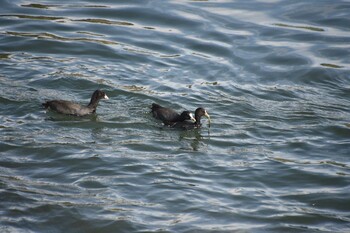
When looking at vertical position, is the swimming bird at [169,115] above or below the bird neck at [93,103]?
below

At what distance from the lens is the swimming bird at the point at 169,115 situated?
48.3 feet

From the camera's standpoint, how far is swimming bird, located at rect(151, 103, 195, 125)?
14.7 m

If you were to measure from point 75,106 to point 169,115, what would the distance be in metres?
1.94

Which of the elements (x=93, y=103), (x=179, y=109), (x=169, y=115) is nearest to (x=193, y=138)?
(x=169, y=115)

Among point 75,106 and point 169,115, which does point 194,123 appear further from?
point 75,106

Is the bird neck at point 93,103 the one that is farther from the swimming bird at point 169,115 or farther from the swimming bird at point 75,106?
the swimming bird at point 169,115

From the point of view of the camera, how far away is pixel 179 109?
1605cm

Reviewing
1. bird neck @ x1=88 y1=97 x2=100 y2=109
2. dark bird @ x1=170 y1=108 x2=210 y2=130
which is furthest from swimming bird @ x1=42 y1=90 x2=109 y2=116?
dark bird @ x1=170 y1=108 x2=210 y2=130

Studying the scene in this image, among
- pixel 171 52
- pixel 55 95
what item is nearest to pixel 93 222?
pixel 55 95

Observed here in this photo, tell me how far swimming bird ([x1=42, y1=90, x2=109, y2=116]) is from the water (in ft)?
0.63

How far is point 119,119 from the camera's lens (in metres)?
14.9

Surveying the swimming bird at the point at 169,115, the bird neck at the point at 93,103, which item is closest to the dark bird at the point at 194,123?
the swimming bird at the point at 169,115

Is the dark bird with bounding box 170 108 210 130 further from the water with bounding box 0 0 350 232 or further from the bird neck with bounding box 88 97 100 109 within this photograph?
the bird neck with bounding box 88 97 100 109

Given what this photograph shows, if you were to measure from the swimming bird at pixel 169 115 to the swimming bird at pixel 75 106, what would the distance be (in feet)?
4.12
